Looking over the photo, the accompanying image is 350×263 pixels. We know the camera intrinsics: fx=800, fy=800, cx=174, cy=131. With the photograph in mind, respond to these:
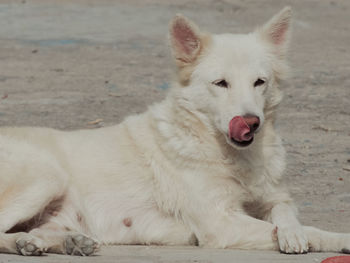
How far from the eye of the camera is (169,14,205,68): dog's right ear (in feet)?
19.7

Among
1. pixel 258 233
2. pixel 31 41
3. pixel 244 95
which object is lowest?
pixel 31 41

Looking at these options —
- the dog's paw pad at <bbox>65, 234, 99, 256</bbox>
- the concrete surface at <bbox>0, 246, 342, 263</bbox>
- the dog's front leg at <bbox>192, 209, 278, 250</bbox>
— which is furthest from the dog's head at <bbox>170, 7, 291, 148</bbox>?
the dog's paw pad at <bbox>65, 234, 99, 256</bbox>

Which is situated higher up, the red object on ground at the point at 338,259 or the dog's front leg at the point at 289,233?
the red object on ground at the point at 338,259

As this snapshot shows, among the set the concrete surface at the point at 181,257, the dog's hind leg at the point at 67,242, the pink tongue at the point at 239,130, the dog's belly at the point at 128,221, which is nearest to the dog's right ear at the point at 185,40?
the pink tongue at the point at 239,130

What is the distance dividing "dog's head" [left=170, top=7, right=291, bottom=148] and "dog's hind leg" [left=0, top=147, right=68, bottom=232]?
3.76 ft

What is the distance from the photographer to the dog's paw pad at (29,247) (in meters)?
5.07

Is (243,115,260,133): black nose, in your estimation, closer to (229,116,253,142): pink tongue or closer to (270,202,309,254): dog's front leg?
(229,116,253,142): pink tongue

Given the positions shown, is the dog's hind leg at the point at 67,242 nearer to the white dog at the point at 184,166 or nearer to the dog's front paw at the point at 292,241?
the white dog at the point at 184,166

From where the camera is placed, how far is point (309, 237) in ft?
17.7

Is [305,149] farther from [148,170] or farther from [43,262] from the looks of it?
[43,262]

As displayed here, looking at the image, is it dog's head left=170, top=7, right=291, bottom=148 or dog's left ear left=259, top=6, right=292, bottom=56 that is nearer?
dog's head left=170, top=7, right=291, bottom=148

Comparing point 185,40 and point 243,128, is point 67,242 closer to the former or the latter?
point 243,128

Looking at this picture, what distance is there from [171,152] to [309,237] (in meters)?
1.27

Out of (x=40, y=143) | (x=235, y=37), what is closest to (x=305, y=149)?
(x=235, y=37)
